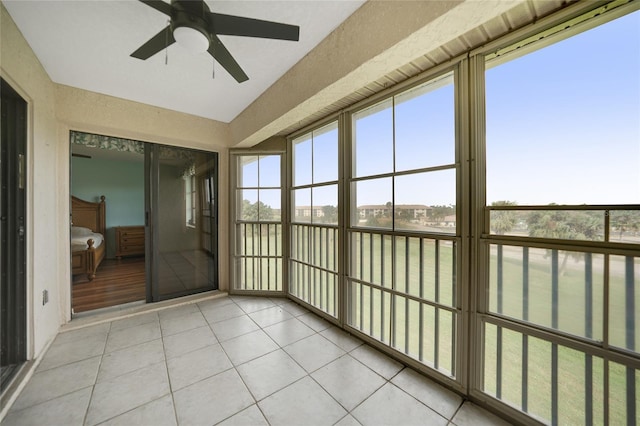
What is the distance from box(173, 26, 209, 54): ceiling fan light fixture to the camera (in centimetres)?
119

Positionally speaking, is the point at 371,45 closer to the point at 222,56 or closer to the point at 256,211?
the point at 222,56

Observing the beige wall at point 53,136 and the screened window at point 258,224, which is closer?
the beige wall at point 53,136

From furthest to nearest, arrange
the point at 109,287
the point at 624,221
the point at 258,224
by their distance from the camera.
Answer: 1. the point at 109,287
2. the point at 258,224
3. the point at 624,221

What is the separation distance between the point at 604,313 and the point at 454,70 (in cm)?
166

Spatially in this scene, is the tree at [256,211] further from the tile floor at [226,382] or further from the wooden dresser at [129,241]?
the wooden dresser at [129,241]

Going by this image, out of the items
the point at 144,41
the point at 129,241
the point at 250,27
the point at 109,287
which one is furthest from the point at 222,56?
the point at 129,241

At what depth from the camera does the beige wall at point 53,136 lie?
1.77m

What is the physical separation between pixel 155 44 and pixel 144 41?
0.53 m

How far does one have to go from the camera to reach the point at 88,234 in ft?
14.5

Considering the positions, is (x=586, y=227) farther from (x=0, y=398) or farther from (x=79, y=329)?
(x=79, y=329)

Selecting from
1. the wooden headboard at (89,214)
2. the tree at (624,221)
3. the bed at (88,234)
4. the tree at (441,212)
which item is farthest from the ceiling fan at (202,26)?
the wooden headboard at (89,214)

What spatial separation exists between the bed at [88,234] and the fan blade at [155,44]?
3679 mm

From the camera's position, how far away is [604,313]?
116 cm

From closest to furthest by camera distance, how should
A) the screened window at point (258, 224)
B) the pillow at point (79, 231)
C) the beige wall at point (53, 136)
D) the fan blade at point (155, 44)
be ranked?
1. the fan blade at point (155, 44)
2. the beige wall at point (53, 136)
3. the screened window at point (258, 224)
4. the pillow at point (79, 231)
